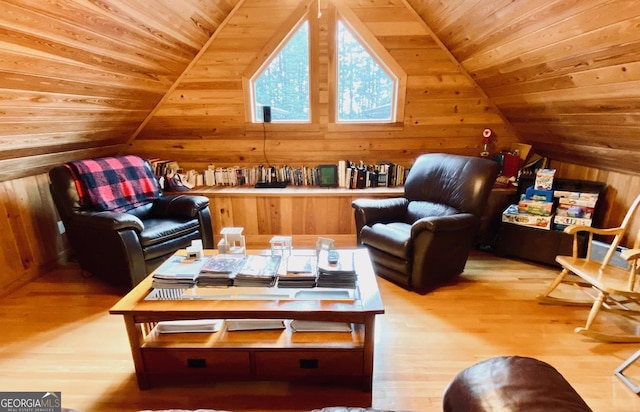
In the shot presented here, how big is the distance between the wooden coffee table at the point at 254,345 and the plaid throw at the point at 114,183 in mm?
1344

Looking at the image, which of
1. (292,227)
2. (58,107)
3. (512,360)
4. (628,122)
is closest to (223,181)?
(292,227)

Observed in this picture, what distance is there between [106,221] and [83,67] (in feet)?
3.49

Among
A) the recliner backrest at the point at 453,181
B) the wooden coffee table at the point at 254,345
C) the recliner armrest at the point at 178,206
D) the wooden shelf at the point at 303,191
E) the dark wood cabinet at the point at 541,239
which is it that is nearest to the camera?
the wooden coffee table at the point at 254,345

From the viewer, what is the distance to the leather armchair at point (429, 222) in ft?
7.89

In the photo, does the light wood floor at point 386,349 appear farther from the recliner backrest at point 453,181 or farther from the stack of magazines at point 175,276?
the recliner backrest at point 453,181

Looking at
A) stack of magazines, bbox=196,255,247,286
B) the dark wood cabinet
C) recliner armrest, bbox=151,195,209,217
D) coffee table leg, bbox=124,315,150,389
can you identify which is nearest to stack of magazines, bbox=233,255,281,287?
stack of magazines, bbox=196,255,247,286

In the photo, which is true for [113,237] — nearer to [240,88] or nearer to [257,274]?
[257,274]

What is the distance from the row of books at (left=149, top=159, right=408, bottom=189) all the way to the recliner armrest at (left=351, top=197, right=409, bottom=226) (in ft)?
1.97

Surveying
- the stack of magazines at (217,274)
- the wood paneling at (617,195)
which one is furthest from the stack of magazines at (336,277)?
the wood paneling at (617,195)

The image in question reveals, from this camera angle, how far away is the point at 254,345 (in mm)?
1577

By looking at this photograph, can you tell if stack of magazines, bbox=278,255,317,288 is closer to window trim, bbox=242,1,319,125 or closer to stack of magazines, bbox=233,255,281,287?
stack of magazines, bbox=233,255,281,287

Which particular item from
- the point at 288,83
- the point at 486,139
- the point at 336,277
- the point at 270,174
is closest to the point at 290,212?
the point at 270,174

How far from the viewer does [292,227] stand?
11.5 ft

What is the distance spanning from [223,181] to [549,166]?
3.50 m
